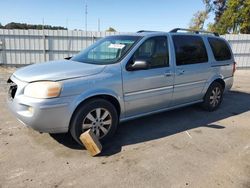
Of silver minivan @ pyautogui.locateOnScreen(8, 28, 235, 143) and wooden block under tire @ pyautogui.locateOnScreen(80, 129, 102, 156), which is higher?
silver minivan @ pyautogui.locateOnScreen(8, 28, 235, 143)

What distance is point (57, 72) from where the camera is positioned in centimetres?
336

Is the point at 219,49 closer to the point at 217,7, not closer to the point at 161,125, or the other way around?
the point at 161,125

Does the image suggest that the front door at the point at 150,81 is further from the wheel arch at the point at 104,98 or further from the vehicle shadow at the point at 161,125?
the vehicle shadow at the point at 161,125

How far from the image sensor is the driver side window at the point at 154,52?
158 inches

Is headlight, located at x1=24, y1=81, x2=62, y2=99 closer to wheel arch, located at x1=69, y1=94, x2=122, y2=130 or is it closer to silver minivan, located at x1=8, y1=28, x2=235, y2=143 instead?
silver minivan, located at x1=8, y1=28, x2=235, y2=143

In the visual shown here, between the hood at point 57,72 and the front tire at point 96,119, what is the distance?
451mm

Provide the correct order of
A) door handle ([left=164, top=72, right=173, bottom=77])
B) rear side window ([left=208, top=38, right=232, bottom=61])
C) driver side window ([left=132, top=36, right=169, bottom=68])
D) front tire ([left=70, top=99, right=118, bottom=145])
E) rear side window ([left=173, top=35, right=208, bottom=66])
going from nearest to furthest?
front tire ([left=70, top=99, right=118, bottom=145]) → driver side window ([left=132, top=36, right=169, bottom=68]) → door handle ([left=164, top=72, right=173, bottom=77]) → rear side window ([left=173, top=35, right=208, bottom=66]) → rear side window ([left=208, top=38, right=232, bottom=61])

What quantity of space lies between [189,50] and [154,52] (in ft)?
3.20

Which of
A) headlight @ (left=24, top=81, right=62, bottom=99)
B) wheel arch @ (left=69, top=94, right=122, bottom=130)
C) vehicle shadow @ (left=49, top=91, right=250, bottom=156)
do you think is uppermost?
headlight @ (left=24, top=81, right=62, bottom=99)

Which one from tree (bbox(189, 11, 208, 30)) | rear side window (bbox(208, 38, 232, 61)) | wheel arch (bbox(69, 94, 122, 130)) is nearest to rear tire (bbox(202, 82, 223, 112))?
rear side window (bbox(208, 38, 232, 61))

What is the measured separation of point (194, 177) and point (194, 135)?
1.38 m

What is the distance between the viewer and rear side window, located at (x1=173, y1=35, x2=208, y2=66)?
455cm

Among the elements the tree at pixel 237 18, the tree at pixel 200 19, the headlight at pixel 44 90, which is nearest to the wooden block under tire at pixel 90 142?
the headlight at pixel 44 90

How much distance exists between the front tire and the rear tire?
8.63 ft
